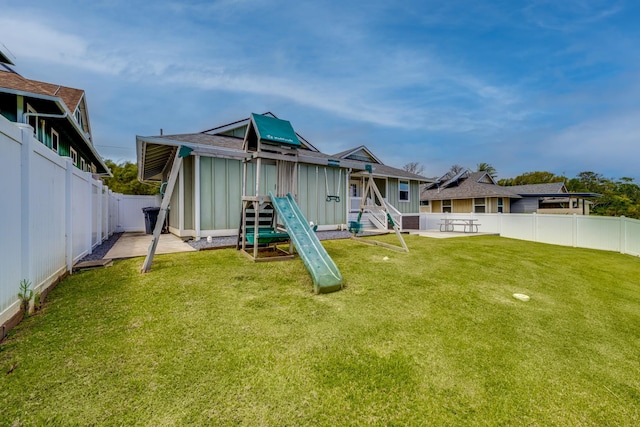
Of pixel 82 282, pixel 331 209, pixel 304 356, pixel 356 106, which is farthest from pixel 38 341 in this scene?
pixel 356 106

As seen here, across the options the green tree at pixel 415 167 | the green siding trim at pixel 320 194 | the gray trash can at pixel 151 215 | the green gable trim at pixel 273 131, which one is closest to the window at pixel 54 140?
the gray trash can at pixel 151 215

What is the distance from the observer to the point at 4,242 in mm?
2268

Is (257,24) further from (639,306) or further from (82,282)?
(639,306)

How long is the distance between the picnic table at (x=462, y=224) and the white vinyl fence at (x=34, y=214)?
15438 mm

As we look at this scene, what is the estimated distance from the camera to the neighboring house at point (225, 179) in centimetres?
736

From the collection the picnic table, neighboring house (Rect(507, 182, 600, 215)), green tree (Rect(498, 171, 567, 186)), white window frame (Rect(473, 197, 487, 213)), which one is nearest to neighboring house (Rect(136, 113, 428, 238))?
the picnic table

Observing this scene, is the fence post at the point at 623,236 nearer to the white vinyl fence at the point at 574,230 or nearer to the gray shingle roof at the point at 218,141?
the white vinyl fence at the point at 574,230

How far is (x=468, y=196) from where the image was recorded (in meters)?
19.8

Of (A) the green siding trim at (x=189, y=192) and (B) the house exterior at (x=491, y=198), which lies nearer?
(A) the green siding trim at (x=189, y=192)

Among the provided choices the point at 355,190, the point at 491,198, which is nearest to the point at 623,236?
the point at 355,190

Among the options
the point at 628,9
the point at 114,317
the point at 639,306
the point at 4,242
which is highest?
the point at 628,9

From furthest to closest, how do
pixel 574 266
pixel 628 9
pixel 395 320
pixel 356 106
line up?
pixel 356 106
pixel 628 9
pixel 574 266
pixel 395 320

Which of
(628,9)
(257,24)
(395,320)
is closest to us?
(395,320)

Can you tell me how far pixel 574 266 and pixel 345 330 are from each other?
728cm
